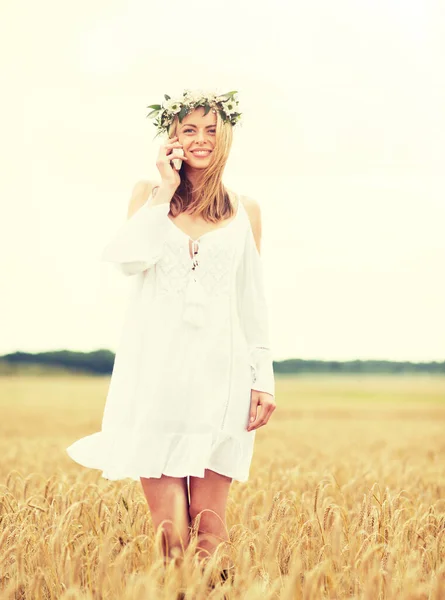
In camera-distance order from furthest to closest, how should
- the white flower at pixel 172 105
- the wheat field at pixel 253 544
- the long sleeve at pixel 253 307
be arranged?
the white flower at pixel 172 105, the long sleeve at pixel 253 307, the wheat field at pixel 253 544

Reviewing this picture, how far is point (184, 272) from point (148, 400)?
584 mm

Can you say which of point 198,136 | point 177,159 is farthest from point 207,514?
point 198,136

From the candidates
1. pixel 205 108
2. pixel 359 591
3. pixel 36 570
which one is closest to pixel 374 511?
pixel 359 591

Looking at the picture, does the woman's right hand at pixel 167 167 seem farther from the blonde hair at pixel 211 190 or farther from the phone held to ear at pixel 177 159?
the blonde hair at pixel 211 190

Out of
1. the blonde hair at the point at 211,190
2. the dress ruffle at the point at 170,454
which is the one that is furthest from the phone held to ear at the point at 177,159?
the dress ruffle at the point at 170,454

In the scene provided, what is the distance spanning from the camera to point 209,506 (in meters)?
3.83

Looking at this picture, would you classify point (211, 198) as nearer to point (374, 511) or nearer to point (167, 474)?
point (167, 474)

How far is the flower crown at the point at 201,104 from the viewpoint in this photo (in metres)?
4.10

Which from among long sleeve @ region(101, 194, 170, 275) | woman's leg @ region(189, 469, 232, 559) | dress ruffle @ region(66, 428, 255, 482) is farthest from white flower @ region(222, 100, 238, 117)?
woman's leg @ region(189, 469, 232, 559)

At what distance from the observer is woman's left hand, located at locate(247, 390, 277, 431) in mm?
3885

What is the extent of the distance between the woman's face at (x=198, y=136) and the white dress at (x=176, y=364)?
0.28 m

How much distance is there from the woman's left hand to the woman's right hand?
101 cm

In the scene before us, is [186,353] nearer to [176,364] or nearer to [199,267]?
[176,364]

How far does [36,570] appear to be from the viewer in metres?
3.88
